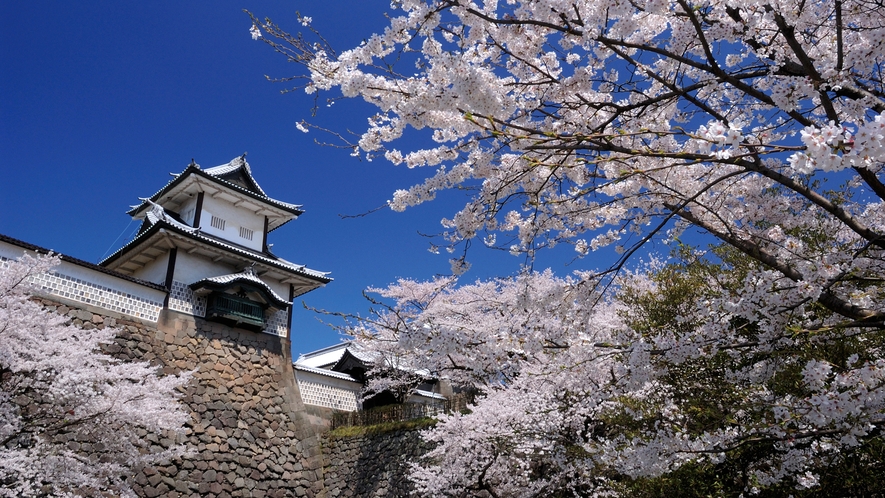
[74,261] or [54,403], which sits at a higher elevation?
[74,261]

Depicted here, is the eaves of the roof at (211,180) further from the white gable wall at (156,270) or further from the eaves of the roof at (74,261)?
the eaves of the roof at (74,261)

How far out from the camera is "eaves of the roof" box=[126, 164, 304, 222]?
1219cm

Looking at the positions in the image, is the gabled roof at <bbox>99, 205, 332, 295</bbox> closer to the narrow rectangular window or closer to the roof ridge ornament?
the roof ridge ornament

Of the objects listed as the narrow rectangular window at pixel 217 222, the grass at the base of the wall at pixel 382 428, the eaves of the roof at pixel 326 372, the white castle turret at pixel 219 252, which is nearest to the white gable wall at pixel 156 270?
the white castle turret at pixel 219 252

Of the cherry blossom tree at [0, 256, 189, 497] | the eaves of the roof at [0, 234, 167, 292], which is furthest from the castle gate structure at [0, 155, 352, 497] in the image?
the cherry blossom tree at [0, 256, 189, 497]

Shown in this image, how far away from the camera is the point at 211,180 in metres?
12.5

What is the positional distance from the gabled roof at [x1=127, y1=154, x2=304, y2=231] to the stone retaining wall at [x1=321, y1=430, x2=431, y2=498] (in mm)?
5644

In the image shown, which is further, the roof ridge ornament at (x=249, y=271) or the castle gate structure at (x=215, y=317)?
the roof ridge ornament at (x=249, y=271)

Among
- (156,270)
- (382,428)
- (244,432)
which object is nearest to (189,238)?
(156,270)

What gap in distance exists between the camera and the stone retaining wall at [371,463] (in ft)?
36.3

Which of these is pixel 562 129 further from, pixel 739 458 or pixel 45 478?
pixel 45 478

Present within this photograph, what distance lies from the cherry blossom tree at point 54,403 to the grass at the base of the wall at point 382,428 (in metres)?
5.07

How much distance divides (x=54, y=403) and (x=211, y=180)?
6.65 meters

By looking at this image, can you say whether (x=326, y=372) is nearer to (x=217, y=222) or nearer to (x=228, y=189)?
(x=217, y=222)
